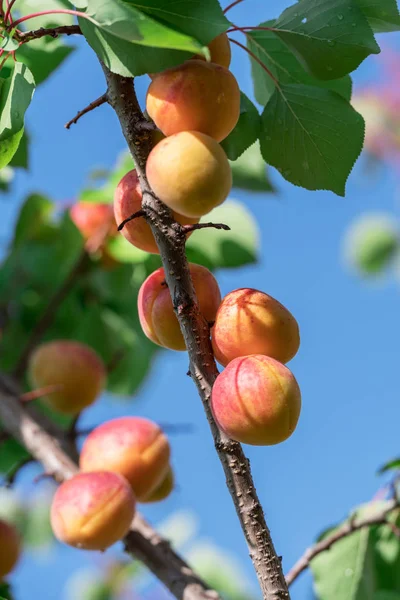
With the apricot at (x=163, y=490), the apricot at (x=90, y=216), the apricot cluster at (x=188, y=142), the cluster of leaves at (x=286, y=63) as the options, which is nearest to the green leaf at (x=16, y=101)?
the cluster of leaves at (x=286, y=63)

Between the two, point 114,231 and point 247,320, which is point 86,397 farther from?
point 247,320

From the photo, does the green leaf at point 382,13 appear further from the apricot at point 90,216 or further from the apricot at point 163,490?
the apricot at point 90,216

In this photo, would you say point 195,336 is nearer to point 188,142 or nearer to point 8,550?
point 188,142

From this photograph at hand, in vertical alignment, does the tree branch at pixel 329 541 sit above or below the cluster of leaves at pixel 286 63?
below

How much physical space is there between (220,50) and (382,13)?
0.17 m

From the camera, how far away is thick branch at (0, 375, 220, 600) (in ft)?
2.83

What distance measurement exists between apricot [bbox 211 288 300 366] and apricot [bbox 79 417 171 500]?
443 millimetres

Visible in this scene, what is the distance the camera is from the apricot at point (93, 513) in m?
0.87

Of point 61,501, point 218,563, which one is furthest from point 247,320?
point 218,563

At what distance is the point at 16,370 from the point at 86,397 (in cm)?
16

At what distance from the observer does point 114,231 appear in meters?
1.47

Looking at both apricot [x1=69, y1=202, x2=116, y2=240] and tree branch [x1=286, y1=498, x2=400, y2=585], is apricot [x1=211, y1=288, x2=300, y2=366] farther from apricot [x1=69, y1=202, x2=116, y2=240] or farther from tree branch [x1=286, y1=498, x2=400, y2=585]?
apricot [x1=69, y1=202, x2=116, y2=240]

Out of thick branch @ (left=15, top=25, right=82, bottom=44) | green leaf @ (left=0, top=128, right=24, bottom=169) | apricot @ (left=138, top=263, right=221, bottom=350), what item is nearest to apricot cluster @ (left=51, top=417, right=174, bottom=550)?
apricot @ (left=138, top=263, right=221, bottom=350)

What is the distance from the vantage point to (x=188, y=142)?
0.56m
